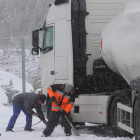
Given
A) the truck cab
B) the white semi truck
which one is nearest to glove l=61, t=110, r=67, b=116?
the white semi truck

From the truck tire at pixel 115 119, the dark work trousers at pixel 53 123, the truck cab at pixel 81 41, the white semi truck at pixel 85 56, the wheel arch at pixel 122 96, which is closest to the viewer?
the wheel arch at pixel 122 96

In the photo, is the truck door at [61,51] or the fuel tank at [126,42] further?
the truck door at [61,51]

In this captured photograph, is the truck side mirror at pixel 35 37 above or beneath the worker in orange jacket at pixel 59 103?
above

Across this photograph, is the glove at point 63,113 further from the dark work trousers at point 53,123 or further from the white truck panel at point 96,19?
the white truck panel at point 96,19

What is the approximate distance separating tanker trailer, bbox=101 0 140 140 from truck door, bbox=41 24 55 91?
2170 mm

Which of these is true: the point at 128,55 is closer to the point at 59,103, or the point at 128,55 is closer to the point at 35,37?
the point at 59,103

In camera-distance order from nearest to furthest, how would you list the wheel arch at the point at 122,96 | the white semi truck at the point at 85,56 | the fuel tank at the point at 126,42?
the fuel tank at the point at 126,42 < the wheel arch at the point at 122,96 < the white semi truck at the point at 85,56

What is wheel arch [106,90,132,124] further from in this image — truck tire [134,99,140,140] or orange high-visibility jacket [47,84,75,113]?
orange high-visibility jacket [47,84,75,113]

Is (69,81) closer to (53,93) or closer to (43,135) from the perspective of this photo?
(53,93)

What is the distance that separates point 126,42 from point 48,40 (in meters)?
3.54

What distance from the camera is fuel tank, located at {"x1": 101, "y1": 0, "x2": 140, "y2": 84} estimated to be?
23.3 feet

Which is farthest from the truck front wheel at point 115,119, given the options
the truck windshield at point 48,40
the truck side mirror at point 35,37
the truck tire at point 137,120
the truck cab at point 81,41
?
the truck side mirror at point 35,37

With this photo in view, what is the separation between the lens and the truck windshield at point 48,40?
10359 millimetres

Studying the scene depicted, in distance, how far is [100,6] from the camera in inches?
393
